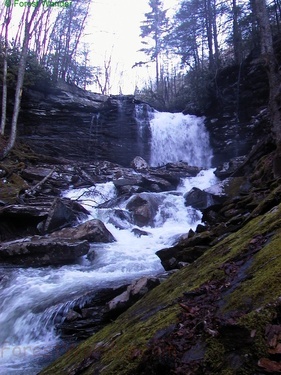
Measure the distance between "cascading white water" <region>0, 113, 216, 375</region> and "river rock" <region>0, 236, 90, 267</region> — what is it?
0.96ft

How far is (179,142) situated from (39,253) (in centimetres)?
1636

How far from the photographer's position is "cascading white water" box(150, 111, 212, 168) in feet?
73.4

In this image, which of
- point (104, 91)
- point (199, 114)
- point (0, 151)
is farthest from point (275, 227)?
point (104, 91)

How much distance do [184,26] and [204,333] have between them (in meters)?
27.1

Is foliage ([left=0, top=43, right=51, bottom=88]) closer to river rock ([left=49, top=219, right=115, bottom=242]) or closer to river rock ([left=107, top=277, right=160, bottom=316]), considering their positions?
river rock ([left=49, top=219, right=115, bottom=242])

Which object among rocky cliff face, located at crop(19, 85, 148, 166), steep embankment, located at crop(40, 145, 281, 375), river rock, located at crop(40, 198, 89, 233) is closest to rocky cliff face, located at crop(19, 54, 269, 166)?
rocky cliff face, located at crop(19, 85, 148, 166)

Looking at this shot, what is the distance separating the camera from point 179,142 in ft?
74.3

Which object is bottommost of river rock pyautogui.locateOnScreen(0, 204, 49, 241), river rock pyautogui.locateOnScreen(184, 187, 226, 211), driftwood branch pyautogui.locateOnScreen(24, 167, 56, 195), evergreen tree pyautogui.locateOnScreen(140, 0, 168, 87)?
river rock pyautogui.locateOnScreen(0, 204, 49, 241)

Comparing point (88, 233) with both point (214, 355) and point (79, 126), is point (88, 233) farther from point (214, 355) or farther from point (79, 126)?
point (79, 126)

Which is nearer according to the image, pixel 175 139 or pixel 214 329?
pixel 214 329

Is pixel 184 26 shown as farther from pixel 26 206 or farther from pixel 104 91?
pixel 26 206

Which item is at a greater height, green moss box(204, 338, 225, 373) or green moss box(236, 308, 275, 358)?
green moss box(236, 308, 275, 358)

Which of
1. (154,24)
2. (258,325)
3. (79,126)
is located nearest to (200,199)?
(258,325)

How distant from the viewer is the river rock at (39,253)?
8039mm
